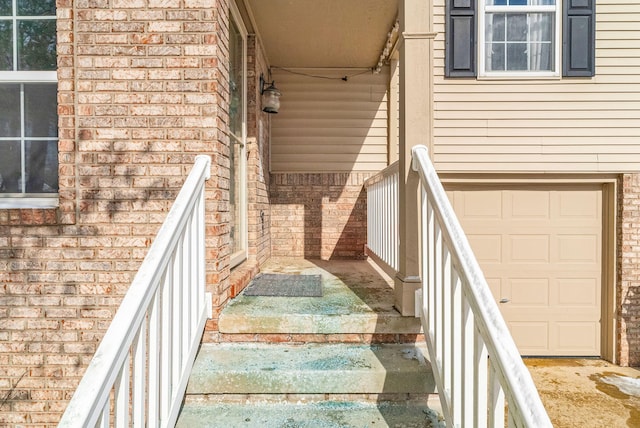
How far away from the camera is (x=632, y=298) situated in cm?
510

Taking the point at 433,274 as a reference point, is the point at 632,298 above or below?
below

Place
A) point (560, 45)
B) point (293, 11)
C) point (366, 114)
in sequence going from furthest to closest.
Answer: point (366, 114), point (560, 45), point (293, 11)

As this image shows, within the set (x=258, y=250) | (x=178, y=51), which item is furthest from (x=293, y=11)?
(x=258, y=250)

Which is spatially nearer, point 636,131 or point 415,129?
point 415,129

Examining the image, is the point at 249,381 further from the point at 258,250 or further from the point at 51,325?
the point at 258,250

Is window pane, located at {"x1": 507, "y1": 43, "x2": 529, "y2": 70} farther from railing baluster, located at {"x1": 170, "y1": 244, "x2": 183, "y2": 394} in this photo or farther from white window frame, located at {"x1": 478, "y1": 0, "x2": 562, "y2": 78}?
railing baluster, located at {"x1": 170, "y1": 244, "x2": 183, "y2": 394}

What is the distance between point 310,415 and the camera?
73.9 inches

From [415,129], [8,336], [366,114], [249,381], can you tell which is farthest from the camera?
[366,114]

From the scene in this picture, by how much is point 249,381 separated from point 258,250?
2.27 meters

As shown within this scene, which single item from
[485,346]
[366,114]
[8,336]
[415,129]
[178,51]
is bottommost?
[8,336]

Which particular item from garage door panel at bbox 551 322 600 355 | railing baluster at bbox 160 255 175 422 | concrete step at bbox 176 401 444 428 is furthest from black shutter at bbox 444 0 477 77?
railing baluster at bbox 160 255 175 422

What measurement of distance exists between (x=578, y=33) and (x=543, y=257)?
2.93 m

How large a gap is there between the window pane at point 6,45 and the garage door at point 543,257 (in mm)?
4730

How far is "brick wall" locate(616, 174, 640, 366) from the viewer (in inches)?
198
